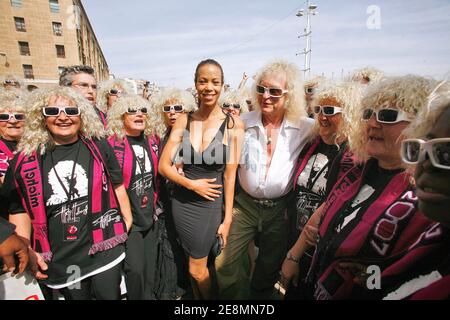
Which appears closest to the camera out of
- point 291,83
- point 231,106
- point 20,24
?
point 291,83

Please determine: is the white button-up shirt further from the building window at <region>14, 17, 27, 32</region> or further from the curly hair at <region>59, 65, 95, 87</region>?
the building window at <region>14, 17, 27, 32</region>

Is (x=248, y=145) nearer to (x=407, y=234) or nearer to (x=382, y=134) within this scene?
(x=382, y=134)

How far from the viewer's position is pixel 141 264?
2.30 meters

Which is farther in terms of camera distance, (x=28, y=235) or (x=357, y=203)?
(x=28, y=235)

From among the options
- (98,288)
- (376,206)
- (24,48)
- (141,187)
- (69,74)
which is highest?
(24,48)

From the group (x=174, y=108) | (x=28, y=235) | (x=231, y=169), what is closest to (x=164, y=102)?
(x=174, y=108)

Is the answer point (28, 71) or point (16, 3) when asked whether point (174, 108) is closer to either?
point (28, 71)

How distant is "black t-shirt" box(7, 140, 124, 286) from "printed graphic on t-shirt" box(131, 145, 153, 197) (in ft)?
1.86

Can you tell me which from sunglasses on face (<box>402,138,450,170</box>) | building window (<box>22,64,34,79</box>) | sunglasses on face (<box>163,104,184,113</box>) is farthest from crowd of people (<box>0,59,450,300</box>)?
building window (<box>22,64,34,79</box>)

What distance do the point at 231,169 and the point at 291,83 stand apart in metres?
1.01

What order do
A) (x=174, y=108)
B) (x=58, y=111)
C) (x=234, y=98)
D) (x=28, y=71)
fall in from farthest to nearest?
(x=28, y=71)
(x=234, y=98)
(x=174, y=108)
(x=58, y=111)

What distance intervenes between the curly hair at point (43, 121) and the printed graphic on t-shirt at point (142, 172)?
0.50 meters

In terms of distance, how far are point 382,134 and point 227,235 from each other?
157 centimetres
